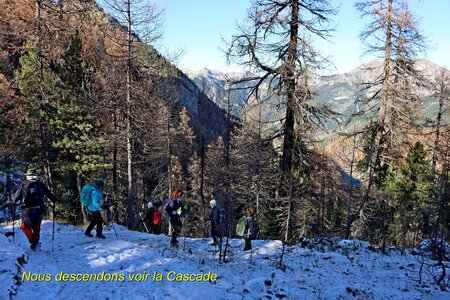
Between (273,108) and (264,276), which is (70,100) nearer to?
(273,108)

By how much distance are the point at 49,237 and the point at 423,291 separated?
33.4ft

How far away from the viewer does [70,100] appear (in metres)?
17.5

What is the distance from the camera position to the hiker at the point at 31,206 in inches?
300

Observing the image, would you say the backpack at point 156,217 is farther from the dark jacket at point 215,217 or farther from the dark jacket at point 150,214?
the dark jacket at point 215,217

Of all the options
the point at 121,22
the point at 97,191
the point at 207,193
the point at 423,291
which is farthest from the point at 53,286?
the point at 207,193

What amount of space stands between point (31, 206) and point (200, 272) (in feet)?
14.3

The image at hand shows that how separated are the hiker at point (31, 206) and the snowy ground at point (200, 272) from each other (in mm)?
350

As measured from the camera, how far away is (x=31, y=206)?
7754 mm

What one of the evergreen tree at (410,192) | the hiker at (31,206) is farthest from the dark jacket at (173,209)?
the evergreen tree at (410,192)

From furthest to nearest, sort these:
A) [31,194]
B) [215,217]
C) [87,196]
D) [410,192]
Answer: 1. [410,192]
2. [215,217]
3. [87,196]
4. [31,194]

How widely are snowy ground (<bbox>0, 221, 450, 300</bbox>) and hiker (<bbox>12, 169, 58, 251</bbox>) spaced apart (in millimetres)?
350

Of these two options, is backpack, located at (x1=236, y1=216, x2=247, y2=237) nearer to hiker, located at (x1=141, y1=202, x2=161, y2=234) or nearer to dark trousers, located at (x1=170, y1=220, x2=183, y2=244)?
dark trousers, located at (x1=170, y1=220, x2=183, y2=244)

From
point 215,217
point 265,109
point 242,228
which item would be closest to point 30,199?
point 215,217

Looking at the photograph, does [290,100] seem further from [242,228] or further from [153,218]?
[153,218]
